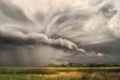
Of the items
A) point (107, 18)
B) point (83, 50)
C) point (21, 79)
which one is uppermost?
point (107, 18)

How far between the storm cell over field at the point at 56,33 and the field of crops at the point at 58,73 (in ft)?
0.69

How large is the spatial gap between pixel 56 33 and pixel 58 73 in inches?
47.4

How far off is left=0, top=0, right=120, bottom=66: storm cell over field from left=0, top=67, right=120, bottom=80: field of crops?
0.69ft

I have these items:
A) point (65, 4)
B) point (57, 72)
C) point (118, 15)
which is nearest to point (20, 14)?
point (65, 4)

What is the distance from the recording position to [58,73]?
10609mm

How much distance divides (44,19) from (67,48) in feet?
3.70

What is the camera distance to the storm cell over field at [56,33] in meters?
10.7

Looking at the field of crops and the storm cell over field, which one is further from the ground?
the storm cell over field

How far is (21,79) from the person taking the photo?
10.3 meters

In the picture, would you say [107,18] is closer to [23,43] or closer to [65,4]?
[65,4]

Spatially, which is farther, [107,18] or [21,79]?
[107,18]

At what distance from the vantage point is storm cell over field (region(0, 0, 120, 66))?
10672 mm

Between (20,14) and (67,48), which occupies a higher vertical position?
(20,14)

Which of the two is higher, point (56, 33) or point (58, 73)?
point (56, 33)
